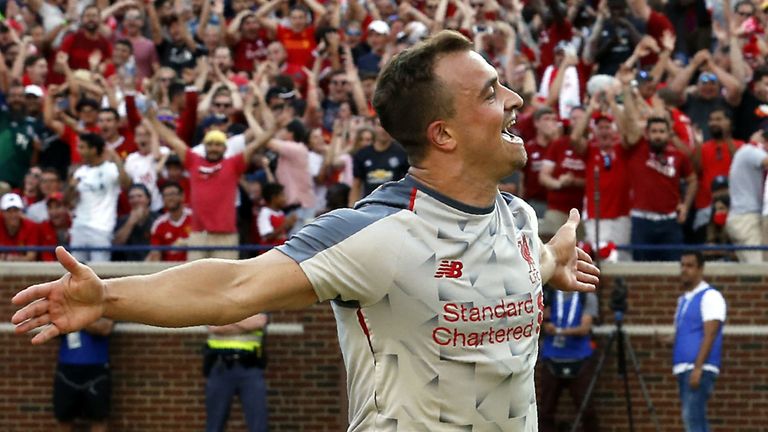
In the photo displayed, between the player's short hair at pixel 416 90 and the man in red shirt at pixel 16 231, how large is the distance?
10.4 metres

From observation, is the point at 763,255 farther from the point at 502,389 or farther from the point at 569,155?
the point at 502,389

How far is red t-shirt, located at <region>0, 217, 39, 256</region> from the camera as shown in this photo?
13930mm

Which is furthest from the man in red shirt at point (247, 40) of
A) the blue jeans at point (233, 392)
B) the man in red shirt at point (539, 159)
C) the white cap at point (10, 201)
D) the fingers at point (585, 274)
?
the fingers at point (585, 274)

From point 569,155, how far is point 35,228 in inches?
207

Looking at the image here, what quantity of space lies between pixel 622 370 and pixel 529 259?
28.9 feet

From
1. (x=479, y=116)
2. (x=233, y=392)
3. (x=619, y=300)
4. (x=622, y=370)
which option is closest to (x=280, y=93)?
(x=233, y=392)

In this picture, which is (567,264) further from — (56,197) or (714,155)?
(56,197)

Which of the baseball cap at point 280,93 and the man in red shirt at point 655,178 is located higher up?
the baseball cap at point 280,93

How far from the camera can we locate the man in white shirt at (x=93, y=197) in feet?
44.3

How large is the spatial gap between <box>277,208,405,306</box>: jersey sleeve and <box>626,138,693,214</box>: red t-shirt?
9.20 metres

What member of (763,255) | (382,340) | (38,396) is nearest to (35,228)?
(38,396)

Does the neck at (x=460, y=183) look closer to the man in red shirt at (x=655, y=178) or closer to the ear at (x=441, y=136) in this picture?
the ear at (x=441, y=136)

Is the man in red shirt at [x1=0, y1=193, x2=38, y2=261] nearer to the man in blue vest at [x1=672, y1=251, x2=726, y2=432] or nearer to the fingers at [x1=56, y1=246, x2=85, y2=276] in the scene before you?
the man in blue vest at [x1=672, y1=251, x2=726, y2=432]

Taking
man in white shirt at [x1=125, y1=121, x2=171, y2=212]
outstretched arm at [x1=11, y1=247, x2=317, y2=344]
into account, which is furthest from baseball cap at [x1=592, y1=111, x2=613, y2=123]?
outstretched arm at [x1=11, y1=247, x2=317, y2=344]
